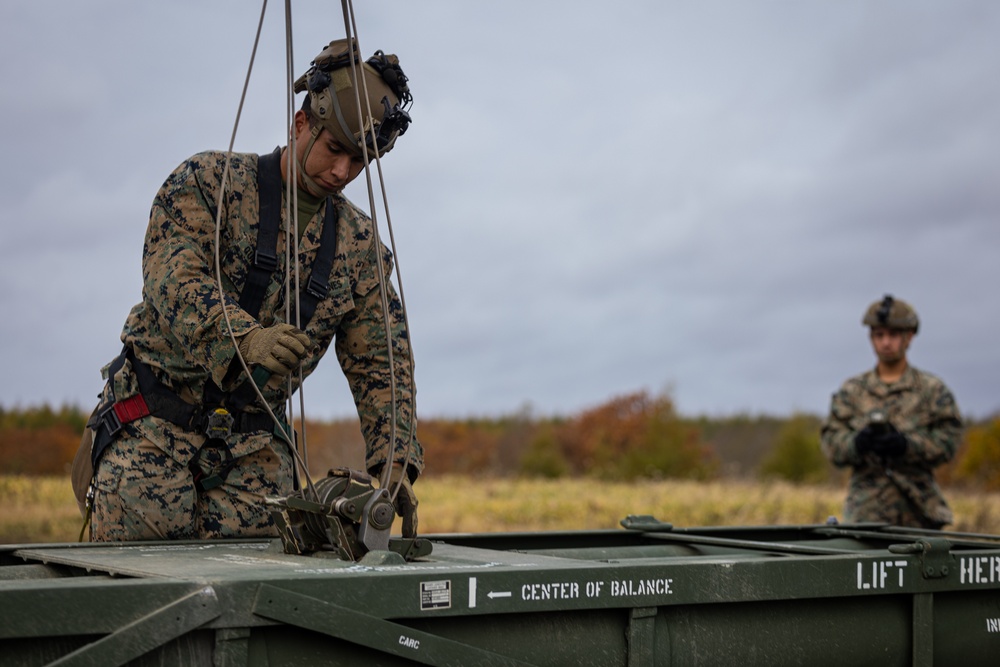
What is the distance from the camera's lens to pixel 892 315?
852 cm

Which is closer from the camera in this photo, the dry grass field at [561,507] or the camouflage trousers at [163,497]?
the camouflage trousers at [163,497]

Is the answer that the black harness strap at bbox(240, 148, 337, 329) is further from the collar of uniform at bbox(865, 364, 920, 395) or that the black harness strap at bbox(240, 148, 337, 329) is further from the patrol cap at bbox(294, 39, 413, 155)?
the collar of uniform at bbox(865, 364, 920, 395)

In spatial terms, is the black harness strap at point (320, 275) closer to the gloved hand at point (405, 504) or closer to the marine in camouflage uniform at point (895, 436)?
the gloved hand at point (405, 504)

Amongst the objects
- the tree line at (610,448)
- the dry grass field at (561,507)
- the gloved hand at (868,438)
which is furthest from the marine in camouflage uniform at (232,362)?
the tree line at (610,448)

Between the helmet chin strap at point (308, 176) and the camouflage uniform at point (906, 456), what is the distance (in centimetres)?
507

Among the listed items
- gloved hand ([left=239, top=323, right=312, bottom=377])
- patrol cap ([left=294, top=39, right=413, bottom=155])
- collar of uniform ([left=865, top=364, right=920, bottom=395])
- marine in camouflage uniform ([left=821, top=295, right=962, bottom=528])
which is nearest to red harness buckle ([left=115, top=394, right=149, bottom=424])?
gloved hand ([left=239, top=323, right=312, bottom=377])

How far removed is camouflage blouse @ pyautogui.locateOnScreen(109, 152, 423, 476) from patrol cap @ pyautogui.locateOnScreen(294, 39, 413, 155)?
0.35 metres

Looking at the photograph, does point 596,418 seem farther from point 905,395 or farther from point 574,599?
point 574,599

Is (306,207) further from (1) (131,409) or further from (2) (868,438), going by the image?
(2) (868,438)

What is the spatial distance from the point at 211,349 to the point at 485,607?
4.17ft

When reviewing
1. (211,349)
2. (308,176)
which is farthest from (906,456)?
(211,349)

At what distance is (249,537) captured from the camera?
4457 millimetres

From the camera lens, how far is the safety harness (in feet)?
14.1

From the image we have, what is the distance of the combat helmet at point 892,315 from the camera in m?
8.53
